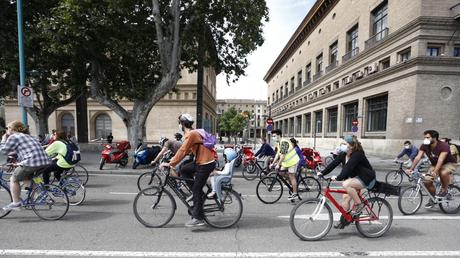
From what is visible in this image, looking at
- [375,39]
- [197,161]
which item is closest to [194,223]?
[197,161]

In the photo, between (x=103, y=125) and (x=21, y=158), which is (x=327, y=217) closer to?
(x=21, y=158)

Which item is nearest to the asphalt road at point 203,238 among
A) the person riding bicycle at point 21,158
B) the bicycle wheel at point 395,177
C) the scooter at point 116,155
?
the person riding bicycle at point 21,158

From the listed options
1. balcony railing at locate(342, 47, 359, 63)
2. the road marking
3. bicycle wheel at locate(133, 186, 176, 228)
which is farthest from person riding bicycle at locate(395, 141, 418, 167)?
balcony railing at locate(342, 47, 359, 63)

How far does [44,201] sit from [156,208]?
2.17m

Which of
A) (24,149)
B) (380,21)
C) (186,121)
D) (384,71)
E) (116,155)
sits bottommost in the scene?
(116,155)

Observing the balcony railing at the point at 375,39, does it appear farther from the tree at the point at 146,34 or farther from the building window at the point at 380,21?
the tree at the point at 146,34

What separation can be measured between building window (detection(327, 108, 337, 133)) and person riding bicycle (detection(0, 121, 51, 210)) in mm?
27409

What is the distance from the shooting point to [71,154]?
19.2 feet

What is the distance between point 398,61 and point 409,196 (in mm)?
16658

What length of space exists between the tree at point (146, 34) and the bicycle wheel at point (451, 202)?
880 cm

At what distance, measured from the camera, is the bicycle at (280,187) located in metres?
6.30

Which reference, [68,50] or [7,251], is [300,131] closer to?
[68,50]

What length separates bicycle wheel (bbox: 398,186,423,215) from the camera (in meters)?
5.26

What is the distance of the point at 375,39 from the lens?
69.8ft
